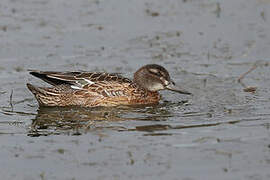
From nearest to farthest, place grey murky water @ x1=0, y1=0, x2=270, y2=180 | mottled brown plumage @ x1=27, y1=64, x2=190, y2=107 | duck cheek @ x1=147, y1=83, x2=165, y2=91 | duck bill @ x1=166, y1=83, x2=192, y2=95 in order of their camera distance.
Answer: grey murky water @ x1=0, y1=0, x2=270, y2=180 < mottled brown plumage @ x1=27, y1=64, x2=190, y2=107 < duck bill @ x1=166, y1=83, x2=192, y2=95 < duck cheek @ x1=147, y1=83, x2=165, y2=91

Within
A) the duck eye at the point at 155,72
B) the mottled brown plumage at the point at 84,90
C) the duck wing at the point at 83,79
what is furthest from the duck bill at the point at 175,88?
the duck wing at the point at 83,79

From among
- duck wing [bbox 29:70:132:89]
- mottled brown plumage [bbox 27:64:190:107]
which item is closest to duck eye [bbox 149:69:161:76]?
mottled brown plumage [bbox 27:64:190:107]

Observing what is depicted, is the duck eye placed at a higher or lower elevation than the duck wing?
higher

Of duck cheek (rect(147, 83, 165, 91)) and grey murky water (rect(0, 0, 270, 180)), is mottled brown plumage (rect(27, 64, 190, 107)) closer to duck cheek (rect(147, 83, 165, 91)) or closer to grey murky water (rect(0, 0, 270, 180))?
grey murky water (rect(0, 0, 270, 180))

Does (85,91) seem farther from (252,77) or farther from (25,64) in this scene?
(252,77)

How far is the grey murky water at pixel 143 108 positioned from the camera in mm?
8898

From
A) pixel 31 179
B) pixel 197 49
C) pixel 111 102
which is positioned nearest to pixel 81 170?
pixel 31 179

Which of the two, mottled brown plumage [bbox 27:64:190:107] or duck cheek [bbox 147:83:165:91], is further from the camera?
duck cheek [bbox 147:83:165:91]

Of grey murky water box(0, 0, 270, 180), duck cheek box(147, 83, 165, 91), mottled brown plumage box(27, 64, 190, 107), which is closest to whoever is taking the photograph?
grey murky water box(0, 0, 270, 180)

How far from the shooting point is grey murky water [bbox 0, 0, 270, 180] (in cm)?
890

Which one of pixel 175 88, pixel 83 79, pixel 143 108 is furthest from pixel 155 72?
pixel 83 79

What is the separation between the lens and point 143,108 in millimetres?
12086

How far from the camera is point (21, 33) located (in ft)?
50.2

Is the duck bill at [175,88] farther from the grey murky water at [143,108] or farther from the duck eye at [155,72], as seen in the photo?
the duck eye at [155,72]
